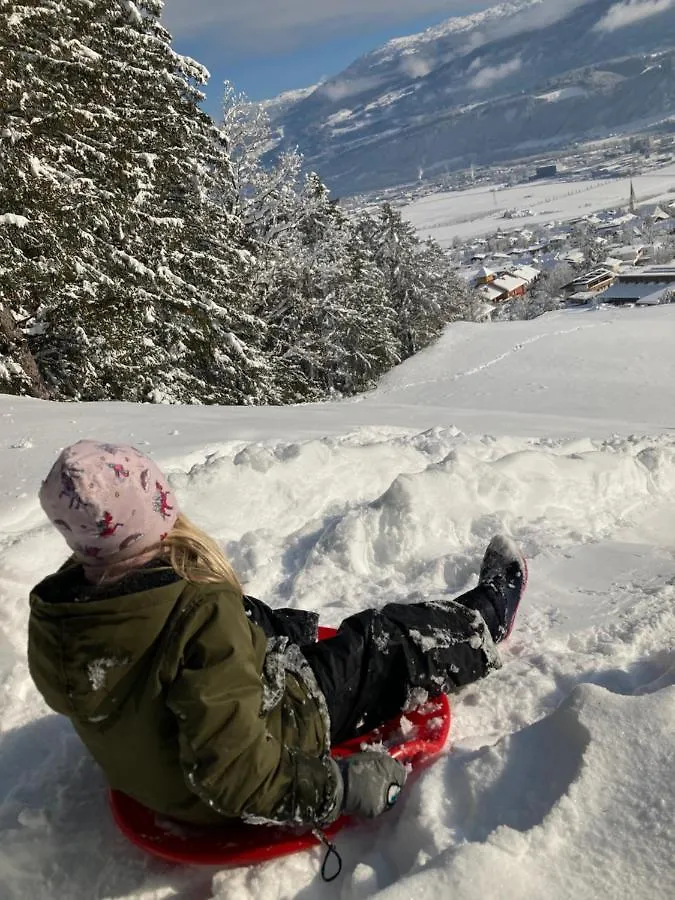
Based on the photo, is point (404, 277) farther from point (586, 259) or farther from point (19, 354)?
point (586, 259)

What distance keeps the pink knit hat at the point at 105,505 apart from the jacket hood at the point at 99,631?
0.08 meters

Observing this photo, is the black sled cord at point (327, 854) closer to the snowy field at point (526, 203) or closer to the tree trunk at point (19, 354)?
the tree trunk at point (19, 354)

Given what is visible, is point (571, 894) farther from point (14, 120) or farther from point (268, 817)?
point (14, 120)

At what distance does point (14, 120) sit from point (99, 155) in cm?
169

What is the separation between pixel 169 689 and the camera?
1.65m

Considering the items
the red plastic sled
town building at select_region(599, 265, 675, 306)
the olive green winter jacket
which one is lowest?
town building at select_region(599, 265, 675, 306)

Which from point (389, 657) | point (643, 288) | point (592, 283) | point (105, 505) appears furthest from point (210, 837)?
point (592, 283)

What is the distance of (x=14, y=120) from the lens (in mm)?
8789

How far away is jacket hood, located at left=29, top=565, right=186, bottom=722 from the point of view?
1.59 metres

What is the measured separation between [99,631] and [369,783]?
971 mm

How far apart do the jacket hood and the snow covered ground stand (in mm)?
755

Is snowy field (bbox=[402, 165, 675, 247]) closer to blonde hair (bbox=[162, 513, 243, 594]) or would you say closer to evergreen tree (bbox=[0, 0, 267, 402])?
evergreen tree (bbox=[0, 0, 267, 402])

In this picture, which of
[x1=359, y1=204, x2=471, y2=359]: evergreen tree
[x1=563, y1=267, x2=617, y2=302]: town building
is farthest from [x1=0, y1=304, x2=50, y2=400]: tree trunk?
[x1=563, y1=267, x2=617, y2=302]: town building

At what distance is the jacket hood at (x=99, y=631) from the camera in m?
1.59
